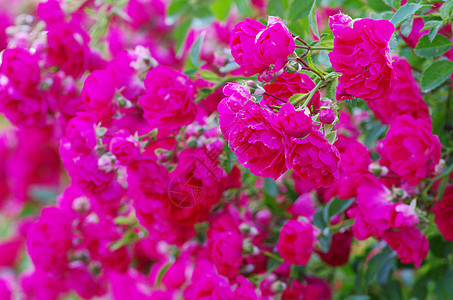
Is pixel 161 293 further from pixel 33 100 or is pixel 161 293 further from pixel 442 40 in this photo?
pixel 442 40

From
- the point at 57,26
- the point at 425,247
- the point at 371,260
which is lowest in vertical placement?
the point at 371,260

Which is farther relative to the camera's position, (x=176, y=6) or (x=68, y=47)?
(x=176, y=6)

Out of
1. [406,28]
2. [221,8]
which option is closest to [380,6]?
[406,28]

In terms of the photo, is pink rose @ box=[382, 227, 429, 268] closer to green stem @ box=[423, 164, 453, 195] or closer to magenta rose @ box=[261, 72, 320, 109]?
green stem @ box=[423, 164, 453, 195]

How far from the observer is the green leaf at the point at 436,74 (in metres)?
0.69

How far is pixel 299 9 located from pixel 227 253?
38cm

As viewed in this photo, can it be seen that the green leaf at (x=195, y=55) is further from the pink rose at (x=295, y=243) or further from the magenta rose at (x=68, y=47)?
the pink rose at (x=295, y=243)

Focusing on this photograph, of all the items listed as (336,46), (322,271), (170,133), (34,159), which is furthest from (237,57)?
(34,159)

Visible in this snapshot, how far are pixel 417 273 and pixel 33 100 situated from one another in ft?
2.81

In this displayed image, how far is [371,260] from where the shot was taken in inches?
34.7

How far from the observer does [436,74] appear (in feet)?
2.28

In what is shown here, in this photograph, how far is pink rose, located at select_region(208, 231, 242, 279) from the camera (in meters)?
0.77

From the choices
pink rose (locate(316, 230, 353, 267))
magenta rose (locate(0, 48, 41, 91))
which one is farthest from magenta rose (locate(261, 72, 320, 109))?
magenta rose (locate(0, 48, 41, 91))

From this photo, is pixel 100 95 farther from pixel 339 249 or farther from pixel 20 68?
pixel 339 249
